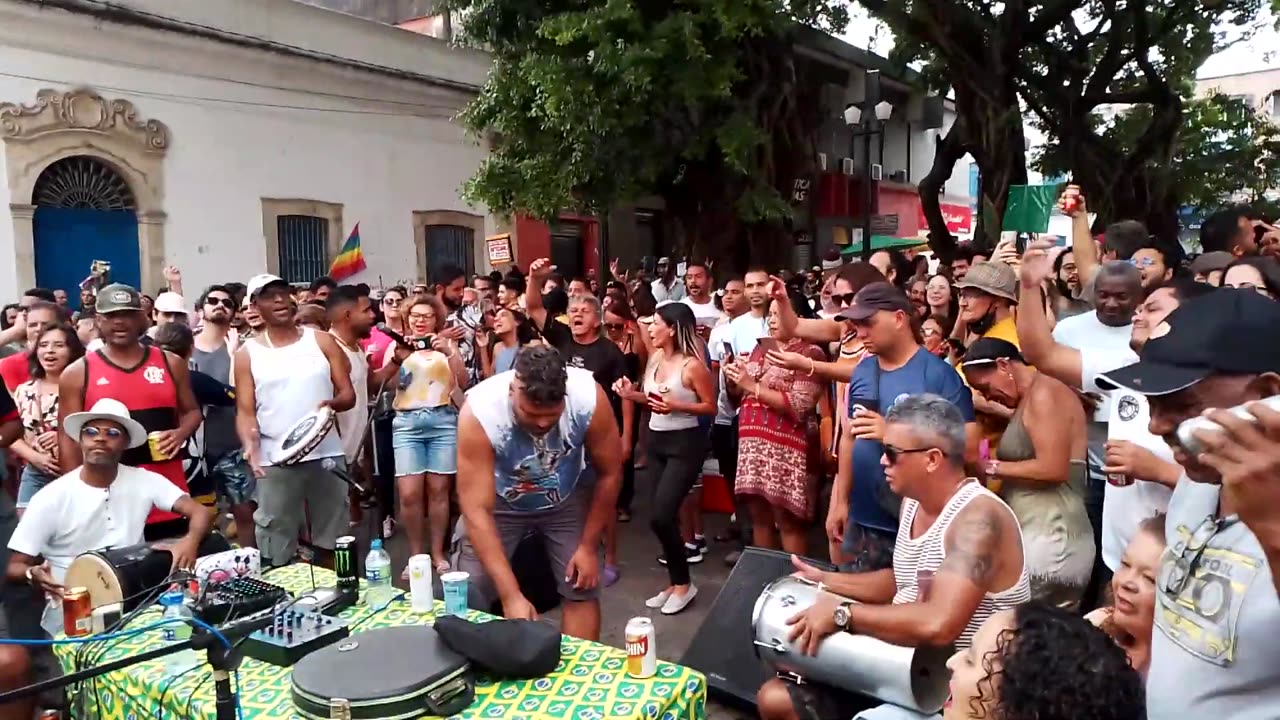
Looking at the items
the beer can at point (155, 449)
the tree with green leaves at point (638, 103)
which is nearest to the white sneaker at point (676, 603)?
the beer can at point (155, 449)

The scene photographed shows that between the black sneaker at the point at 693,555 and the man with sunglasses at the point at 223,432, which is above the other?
the man with sunglasses at the point at 223,432

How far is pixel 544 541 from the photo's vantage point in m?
3.85

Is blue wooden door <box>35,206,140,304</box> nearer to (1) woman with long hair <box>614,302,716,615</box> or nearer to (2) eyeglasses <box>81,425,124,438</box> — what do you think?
(2) eyeglasses <box>81,425,124,438</box>

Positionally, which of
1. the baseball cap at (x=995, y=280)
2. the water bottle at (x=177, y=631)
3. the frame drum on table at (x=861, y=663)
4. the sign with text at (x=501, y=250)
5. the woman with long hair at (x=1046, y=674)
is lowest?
the frame drum on table at (x=861, y=663)

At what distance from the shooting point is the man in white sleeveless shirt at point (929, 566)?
8.65ft

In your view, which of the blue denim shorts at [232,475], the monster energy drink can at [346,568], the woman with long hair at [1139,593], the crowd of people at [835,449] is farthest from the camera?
the blue denim shorts at [232,475]

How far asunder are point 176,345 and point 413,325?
1.38 metres

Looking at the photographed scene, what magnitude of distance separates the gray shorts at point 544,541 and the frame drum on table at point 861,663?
1.02 metres

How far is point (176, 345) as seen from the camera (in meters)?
5.38

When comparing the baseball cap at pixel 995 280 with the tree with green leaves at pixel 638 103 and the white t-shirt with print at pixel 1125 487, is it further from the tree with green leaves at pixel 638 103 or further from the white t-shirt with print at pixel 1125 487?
the tree with green leaves at pixel 638 103

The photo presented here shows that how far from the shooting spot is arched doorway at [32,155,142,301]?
39.5 feet

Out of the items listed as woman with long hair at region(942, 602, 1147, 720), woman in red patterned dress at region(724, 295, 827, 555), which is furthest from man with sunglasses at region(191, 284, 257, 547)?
woman with long hair at region(942, 602, 1147, 720)

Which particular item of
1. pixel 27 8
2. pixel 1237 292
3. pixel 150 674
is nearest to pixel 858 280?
pixel 1237 292

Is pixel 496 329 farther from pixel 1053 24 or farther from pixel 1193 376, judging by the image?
pixel 1053 24
